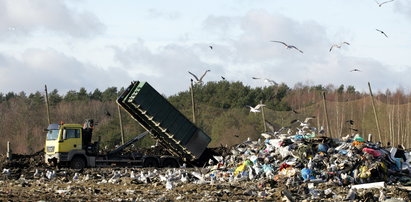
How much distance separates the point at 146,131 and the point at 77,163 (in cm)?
250

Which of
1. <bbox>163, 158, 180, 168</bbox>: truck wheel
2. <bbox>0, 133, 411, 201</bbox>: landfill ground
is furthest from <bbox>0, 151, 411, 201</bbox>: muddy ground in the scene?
<bbox>163, 158, 180, 168</bbox>: truck wheel

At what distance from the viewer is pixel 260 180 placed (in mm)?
15539

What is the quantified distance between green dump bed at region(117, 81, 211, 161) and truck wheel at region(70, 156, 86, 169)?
260cm

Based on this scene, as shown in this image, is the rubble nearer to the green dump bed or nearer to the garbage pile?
the garbage pile

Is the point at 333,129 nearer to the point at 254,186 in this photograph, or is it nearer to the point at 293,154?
the point at 293,154

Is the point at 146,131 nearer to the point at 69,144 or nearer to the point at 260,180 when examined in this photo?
the point at 69,144

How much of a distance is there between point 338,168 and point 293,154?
141cm

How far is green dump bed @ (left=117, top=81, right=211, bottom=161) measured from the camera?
20234mm

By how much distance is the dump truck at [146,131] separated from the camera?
20359 mm

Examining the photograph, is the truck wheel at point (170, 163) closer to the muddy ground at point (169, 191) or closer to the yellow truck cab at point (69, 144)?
the yellow truck cab at point (69, 144)

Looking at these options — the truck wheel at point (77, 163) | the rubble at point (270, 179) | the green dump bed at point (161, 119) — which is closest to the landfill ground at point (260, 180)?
the rubble at point (270, 179)

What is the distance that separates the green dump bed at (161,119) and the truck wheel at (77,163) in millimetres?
2604

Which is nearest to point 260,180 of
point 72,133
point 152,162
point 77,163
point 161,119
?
point 161,119

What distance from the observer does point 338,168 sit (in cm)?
1567
